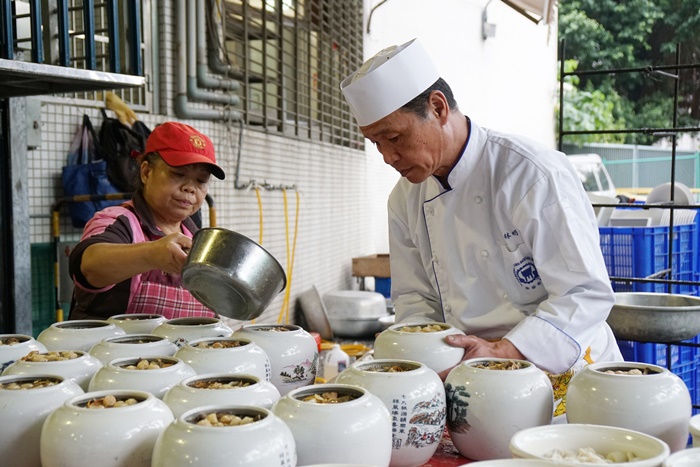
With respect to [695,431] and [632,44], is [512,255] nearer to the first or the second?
[695,431]

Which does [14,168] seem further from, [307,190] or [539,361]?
[307,190]

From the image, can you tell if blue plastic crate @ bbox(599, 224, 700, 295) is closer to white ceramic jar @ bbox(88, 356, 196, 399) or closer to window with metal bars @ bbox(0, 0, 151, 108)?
window with metal bars @ bbox(0, 0, 151, 108)

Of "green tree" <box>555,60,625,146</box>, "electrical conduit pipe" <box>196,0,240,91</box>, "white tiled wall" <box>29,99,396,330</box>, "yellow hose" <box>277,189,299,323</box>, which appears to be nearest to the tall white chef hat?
"white tiled wall" <box>29,99,396,330</box>

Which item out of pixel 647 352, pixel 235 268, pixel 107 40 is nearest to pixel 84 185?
pixel 107 40

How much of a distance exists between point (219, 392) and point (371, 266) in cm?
599

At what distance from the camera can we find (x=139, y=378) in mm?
1353

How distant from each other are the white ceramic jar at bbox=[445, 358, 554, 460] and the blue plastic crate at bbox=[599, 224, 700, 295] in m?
3.01

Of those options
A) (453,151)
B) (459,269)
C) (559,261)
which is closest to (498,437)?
(559,261)

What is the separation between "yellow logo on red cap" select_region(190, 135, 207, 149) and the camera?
7.62 ft

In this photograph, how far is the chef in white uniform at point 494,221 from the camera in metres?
1.84

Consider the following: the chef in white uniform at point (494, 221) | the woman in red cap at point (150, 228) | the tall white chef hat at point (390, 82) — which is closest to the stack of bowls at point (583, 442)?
the chef in white uniform at point (494, 221)

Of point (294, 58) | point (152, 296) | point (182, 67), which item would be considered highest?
point (294, 58)

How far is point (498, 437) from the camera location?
4.66 ft

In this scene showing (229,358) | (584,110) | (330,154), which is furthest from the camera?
(584,110)
